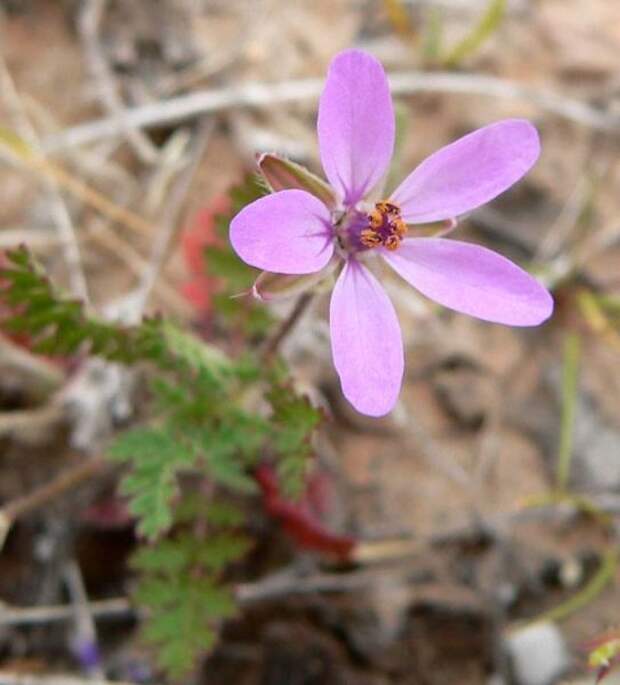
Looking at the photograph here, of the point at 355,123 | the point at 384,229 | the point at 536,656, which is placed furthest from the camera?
the point at 536,656

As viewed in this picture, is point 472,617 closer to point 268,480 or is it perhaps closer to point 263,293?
point 268,480

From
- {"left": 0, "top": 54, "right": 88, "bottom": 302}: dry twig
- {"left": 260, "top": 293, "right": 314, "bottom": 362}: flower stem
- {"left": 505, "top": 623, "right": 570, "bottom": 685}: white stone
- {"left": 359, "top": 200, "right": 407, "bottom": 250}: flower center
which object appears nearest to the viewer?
{"left": 359, "top": 200, "right": 407, "bottom": 250}: flower center

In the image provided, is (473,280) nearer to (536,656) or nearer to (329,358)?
(329,358)

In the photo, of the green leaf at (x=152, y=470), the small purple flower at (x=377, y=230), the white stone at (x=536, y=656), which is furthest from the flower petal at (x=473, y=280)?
the white stone at (x=536, y=656)

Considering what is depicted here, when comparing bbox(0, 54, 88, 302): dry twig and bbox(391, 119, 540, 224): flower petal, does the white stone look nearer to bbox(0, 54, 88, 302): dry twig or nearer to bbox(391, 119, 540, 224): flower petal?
bbox(391, 119, 540, 224): flower petal

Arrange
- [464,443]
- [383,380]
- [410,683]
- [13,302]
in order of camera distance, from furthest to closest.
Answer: [464,443]
[410,683]
[13,302]
[383,380]

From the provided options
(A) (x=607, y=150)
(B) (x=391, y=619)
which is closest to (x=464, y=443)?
(B) (x=391, y=619)

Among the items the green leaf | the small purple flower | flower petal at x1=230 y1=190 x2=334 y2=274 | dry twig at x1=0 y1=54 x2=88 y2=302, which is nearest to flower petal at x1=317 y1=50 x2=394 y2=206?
the small purple flower

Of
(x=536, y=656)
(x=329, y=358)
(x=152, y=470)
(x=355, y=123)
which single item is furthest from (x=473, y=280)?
(x=536, y=656)
